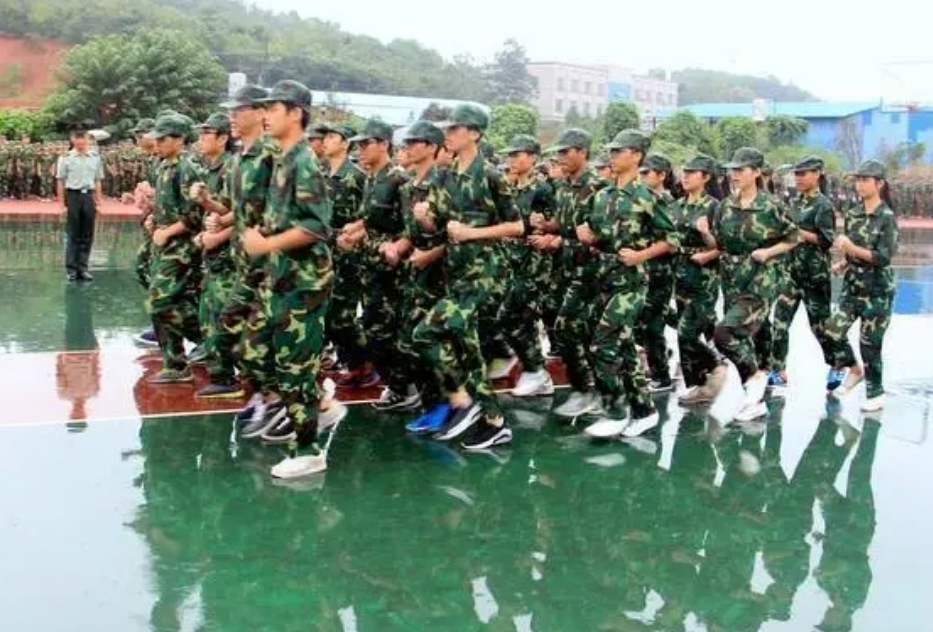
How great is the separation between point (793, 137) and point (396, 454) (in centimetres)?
3996

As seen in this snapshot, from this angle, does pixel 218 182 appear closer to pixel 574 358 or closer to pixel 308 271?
pixel 308 271

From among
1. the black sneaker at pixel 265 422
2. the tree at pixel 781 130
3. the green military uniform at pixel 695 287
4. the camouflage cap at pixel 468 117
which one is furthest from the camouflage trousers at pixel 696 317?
the tree at pixel 781 130

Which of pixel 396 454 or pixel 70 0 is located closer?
pixel 396 454

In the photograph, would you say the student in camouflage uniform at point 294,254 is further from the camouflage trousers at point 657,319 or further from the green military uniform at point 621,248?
the camouflage trousers at point 657,319

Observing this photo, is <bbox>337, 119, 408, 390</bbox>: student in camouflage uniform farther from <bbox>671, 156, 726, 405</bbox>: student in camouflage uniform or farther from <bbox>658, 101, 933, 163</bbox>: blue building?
<bbox>658, 101, 933, 163</bbox>: blue building

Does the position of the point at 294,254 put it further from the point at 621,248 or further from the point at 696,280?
the point at 696,280

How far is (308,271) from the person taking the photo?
4.68 meters

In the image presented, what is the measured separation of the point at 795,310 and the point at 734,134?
3089 cm

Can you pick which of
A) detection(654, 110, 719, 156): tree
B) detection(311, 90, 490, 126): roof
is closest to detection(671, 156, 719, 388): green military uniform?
detection(654, 110, 719, 156): tree

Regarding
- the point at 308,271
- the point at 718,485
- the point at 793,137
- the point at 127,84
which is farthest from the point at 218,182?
the point at 793,137

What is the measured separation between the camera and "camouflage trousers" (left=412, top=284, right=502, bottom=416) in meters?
5.33

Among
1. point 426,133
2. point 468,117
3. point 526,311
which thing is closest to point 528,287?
point 526,311

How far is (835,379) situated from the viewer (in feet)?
23.2

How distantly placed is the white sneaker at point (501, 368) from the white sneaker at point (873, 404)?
2.27 metres
